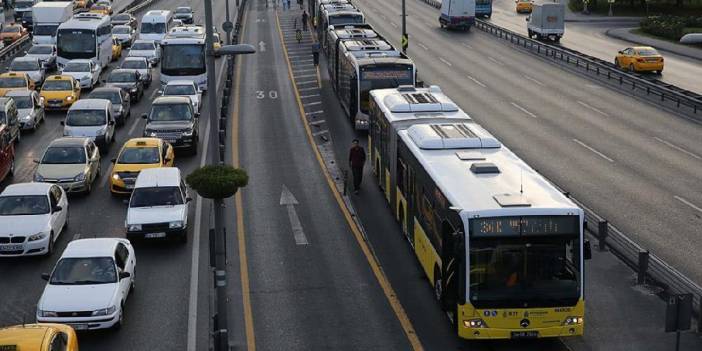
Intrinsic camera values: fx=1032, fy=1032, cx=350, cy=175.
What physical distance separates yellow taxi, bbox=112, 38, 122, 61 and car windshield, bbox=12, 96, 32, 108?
23507 millimetres

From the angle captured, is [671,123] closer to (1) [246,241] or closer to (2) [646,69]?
(2) [646,69]

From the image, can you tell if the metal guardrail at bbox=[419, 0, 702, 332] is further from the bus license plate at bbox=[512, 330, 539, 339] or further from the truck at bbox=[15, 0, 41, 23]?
the truck at bbox=[15, 0, 41, 23]

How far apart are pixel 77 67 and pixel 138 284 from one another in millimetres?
31915

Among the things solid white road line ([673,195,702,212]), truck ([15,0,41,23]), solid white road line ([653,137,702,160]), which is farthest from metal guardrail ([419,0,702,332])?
truck ([15,0,41,23])

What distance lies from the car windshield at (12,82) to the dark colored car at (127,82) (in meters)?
3.87

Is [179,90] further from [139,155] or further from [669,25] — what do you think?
[669,25]

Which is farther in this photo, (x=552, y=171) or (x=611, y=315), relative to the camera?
(x=552, y=171)

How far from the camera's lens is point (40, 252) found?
25922 mm

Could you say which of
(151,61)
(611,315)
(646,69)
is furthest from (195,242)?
Answer: (646,69)

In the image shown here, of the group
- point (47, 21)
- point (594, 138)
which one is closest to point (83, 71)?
point (47, 21)

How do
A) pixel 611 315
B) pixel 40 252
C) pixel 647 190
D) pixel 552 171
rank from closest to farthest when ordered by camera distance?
1. pixel 611 315
2. pixel 40 252
3. pixel 647 190
4. pixel 552 171

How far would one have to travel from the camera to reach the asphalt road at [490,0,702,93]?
60094 millimetres

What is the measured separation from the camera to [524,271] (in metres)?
18.3

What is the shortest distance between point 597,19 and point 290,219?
74.6 meters
